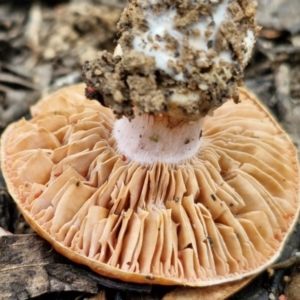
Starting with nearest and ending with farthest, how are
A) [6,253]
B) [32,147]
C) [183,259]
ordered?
[183,259]
[6,253]
[32,147]

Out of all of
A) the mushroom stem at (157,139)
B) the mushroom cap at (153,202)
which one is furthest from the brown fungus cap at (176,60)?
the mushroom cap at (153,202)

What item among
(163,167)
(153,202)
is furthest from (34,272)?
(163,167)

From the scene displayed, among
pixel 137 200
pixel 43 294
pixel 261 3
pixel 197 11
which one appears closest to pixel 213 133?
pixel 137 200

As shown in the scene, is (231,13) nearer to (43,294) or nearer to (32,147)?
(32,147)

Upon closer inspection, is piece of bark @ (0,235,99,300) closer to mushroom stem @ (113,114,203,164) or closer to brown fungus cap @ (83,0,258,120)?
mushroom stem @ (113,114,203,164)

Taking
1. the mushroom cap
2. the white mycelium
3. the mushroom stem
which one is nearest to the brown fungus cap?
the white mycelium

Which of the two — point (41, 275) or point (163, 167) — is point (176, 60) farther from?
point (41, 275)
